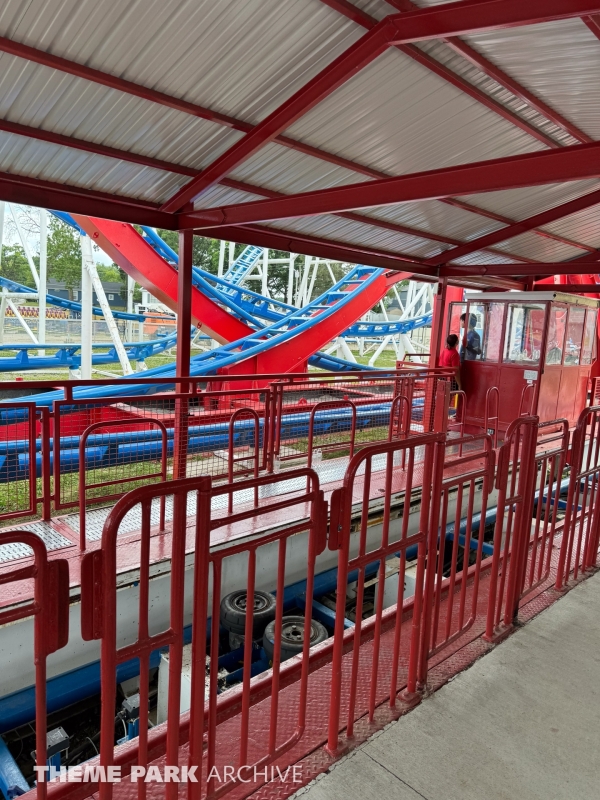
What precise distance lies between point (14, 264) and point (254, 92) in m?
35.9

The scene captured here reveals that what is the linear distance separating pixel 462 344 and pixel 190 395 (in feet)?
24.8

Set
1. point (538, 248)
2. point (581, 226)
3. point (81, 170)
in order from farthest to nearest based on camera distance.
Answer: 1. point (538, 248)
2. point (581, 226)
3. point (81, 170)

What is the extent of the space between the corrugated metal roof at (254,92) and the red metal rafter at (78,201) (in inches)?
4.1

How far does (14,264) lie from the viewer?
1409 inches

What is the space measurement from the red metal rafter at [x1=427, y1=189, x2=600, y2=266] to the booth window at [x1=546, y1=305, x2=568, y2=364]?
5.39 ft

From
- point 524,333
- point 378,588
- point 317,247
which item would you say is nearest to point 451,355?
point 524,333

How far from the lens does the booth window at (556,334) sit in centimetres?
1055

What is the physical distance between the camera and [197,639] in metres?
2.06

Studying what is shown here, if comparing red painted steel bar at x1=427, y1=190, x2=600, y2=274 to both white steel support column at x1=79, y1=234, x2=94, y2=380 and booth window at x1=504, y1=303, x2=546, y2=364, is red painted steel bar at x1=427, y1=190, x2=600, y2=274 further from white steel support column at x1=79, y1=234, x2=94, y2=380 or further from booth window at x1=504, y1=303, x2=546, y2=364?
white steel support column at x1=79, y1=234, x2=94, y2=380

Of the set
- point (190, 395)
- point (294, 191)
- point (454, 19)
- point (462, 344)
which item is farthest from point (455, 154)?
point (462, 344)

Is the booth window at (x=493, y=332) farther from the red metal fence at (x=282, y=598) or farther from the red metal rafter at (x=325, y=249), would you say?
the red metal fence at (x=282, y=598)

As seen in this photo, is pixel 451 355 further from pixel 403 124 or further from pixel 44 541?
pixel 44 541

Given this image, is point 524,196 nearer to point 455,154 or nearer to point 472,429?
point 455,154

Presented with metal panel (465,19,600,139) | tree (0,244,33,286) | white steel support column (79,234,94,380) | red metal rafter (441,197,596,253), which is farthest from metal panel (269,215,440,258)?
tree (0,244,33,286)
